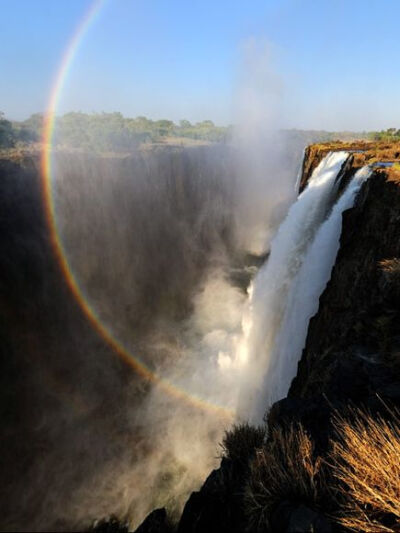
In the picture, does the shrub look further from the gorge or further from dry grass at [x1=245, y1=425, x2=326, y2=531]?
dry grass at [x1=245, y1=425, x2=326, y2=531]

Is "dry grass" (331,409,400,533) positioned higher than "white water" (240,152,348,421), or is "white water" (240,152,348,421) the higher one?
"dry grass" (331,409,400,533)

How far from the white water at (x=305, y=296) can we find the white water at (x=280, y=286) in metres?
0.10

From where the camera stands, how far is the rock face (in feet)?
12.3

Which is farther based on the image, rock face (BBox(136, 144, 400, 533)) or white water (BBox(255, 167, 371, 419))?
white water (BBox(255, 167, 371, 419))

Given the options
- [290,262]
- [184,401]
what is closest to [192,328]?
[184,401]

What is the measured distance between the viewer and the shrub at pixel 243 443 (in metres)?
4.68

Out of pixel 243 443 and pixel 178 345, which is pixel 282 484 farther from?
pixel 178 345

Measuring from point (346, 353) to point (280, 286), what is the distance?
7.05m

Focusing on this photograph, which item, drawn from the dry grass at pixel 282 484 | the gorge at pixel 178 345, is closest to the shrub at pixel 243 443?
the gorge at pixel 178 345

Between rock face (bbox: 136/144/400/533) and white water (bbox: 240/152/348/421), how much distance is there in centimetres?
253

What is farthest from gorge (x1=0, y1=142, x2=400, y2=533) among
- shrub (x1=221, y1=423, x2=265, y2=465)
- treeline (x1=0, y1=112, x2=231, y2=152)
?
treeline (x1=0, y1=112, x2=231, y2=152)

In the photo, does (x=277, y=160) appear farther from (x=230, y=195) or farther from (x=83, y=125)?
(x=83, y=125)

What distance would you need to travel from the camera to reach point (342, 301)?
6871 mm

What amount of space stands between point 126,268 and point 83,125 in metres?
38.3
